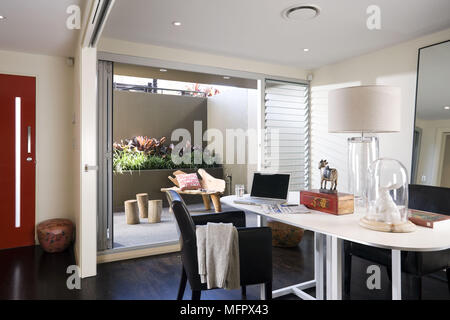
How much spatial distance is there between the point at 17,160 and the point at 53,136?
47cm

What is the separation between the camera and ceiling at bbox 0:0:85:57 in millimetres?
2359

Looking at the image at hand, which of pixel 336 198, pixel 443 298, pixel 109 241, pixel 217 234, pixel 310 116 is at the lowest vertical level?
pixel 443 298

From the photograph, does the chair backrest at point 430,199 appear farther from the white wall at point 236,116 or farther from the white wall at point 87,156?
the white wall at point 236,116

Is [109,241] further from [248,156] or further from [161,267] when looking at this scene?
[248,156]

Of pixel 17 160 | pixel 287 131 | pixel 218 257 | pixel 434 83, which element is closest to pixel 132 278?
pixel 218 257

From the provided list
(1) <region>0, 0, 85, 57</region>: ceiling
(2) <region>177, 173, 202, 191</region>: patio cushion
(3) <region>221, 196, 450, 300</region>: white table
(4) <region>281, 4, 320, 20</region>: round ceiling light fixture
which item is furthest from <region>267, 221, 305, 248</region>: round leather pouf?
(1) <region>0, 0, 85, 57</region>: ceiling

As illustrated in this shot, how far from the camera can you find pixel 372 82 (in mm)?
3822

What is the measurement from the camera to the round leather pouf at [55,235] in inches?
136

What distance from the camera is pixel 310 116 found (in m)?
4.69

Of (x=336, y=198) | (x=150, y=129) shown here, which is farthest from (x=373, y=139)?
(x=150, y=129)

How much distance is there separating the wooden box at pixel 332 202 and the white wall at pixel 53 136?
10.1ft

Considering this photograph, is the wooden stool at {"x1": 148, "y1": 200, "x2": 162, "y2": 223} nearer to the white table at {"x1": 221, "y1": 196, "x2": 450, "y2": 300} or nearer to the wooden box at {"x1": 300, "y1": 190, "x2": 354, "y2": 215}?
the white table at {"x1": 221, "y1": 196, "x2": 450, "y2": 300}

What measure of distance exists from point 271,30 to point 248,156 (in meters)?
3.55

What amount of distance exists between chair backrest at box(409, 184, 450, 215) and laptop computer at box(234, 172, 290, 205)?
111 cm
